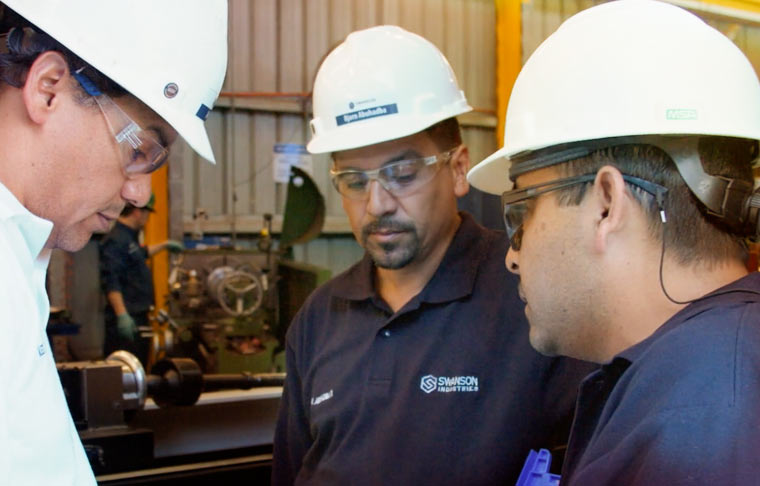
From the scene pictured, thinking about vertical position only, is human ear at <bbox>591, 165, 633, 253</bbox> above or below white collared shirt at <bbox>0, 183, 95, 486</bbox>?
above

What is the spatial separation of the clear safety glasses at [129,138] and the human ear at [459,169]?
0.71 meters

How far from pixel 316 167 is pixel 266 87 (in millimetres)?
738

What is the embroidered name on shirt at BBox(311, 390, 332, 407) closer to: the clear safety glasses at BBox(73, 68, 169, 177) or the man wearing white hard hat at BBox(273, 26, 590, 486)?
the man wearing white hard hat at BBox(273, 26, 590, 486)

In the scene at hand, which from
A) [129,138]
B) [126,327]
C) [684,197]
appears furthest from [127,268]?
[684,197]

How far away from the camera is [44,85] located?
3.06ft

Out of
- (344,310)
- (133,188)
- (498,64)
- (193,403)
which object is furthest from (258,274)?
(498,64)

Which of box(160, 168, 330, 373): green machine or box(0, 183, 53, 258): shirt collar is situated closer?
box(0, 183, 53, 258): shirt collar

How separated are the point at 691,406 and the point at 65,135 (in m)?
0.80

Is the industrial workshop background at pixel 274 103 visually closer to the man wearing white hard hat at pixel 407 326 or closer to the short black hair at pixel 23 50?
the man wearing white hard hat at pixel 407 326

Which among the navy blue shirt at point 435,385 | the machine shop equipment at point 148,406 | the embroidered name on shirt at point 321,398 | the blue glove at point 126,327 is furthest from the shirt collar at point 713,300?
the blue glove at point 126,327

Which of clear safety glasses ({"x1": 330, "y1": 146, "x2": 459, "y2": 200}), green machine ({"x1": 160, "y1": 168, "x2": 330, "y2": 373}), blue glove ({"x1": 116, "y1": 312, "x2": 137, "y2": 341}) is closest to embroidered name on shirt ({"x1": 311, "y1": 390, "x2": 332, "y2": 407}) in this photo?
clear safety glasses ({"x1": 330, "y1": 146, "x2": 459, "y2": 200})

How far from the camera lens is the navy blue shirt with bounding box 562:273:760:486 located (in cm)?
72

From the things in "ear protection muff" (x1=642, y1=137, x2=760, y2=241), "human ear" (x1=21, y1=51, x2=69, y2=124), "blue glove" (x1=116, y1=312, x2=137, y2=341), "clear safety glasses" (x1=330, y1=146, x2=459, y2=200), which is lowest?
"blue glove" (x1=116, y1=312, x2=137, y2=341)

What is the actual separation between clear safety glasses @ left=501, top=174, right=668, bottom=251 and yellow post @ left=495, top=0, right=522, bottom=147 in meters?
4.94
